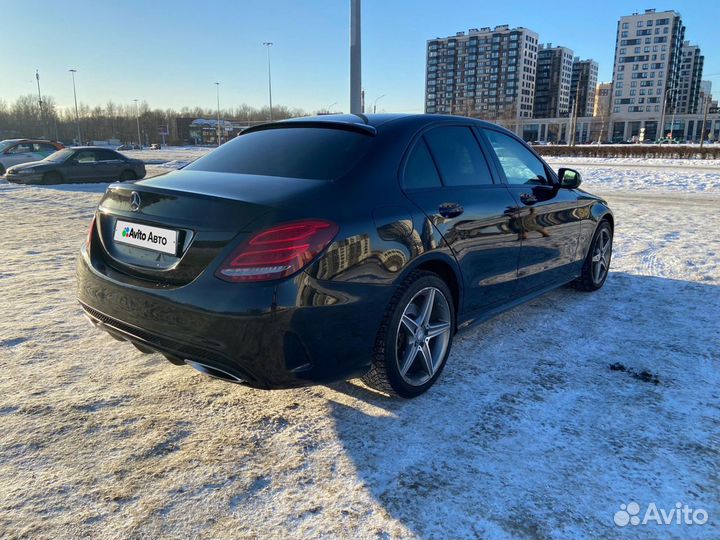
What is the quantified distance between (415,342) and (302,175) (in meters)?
1.14

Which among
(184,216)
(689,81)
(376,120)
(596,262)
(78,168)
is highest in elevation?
(689,81)

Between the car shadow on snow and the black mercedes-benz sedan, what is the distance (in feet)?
0.98

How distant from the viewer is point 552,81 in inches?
6058

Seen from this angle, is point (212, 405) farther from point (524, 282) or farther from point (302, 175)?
point (524, 282)

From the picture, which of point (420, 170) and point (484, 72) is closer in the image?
point (420, 170)

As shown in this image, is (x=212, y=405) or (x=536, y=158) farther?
(x=536, y=158)

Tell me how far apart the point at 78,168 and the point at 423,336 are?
58.8ft

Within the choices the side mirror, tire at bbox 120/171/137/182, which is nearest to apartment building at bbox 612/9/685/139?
tire at bbox 120/171/137/182

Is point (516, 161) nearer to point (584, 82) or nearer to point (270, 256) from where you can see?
point (270, 256)

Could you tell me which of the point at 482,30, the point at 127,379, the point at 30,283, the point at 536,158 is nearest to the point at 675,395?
the point at 536,158

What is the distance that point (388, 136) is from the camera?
10.1 ft

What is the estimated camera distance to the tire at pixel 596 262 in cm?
518

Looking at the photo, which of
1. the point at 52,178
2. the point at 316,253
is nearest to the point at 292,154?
the point at 316,253

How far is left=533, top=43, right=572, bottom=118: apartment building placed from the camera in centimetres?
15175
